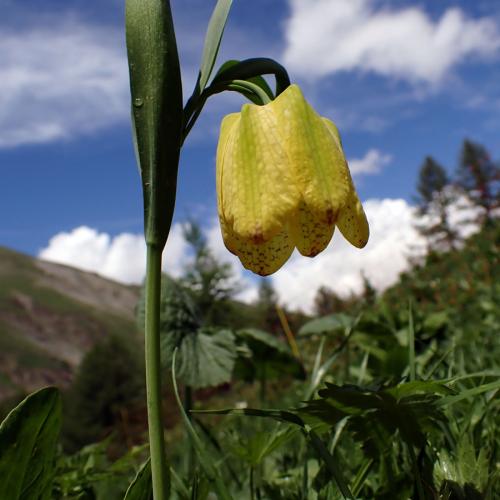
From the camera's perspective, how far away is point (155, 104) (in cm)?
67

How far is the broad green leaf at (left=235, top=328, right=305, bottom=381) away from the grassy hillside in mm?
13490

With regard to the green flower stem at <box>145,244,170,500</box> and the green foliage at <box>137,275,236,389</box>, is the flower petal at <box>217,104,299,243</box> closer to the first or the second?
the green flower stem at <box>145,244,170,500</box>

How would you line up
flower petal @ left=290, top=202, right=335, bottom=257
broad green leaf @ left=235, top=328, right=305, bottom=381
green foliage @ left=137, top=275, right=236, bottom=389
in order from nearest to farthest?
flower petal @ left=290, top=202, right=335, bottom=257
green foliage @ left=137, top=275, right=236, bottom=389
broad green leaf @ left=235, top=328, right=305, bottom=381

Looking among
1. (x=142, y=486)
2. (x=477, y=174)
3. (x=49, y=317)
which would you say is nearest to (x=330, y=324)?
(x=142, y=486)

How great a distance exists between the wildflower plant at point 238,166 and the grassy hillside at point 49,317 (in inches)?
577

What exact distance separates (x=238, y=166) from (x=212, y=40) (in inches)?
7.1

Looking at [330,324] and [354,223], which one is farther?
[330,324]

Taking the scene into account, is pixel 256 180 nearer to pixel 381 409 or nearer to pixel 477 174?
pixel 381 409

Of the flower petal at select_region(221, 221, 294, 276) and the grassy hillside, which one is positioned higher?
the grassy hillside

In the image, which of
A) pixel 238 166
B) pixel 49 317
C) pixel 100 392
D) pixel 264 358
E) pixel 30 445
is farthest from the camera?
pixel 49 317

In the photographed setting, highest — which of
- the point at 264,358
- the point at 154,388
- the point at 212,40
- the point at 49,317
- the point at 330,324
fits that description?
the point at 49,317

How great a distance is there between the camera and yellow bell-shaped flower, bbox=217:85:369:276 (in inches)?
27.4

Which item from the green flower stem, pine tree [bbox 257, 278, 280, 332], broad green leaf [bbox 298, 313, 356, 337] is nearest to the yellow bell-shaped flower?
the green flower stem

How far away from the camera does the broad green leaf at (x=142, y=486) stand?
2.17 ft
